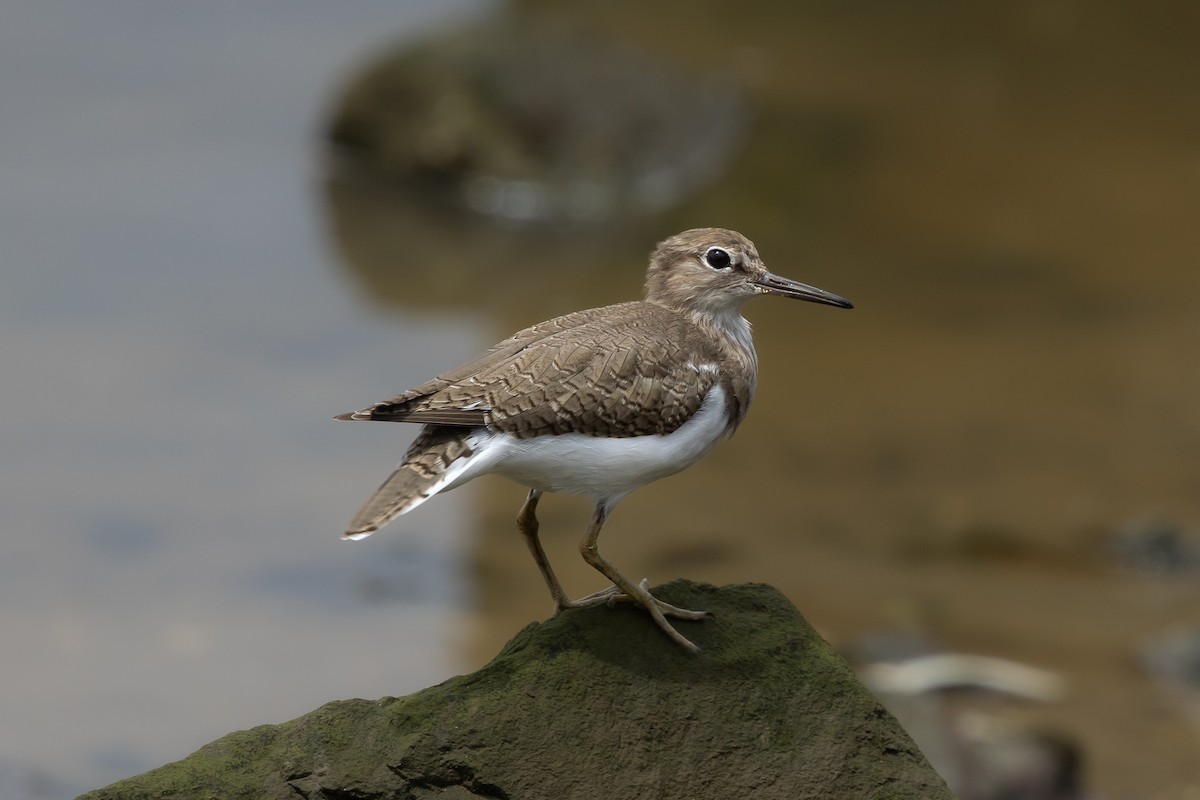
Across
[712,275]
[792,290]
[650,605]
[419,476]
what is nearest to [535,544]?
[650,605]

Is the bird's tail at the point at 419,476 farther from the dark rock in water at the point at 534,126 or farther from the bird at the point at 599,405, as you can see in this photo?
the dark rock in water at the point at 534,126

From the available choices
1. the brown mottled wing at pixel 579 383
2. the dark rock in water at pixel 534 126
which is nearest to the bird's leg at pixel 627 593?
the brown mottled wing at pixel 579 383

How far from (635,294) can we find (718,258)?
37.1ft

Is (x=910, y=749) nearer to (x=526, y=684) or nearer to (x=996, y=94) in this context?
(x=526, y=684)

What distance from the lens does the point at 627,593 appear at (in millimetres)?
7660

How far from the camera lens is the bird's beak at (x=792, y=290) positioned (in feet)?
27.1

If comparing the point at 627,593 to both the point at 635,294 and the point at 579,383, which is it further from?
the point at 635,294

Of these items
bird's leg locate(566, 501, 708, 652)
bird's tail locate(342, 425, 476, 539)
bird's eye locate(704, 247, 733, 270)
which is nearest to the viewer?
bird's tail locate(342, 425, 476, 539)

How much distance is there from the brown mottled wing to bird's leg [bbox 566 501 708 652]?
1.62 ft

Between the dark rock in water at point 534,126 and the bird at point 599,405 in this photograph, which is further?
the dark rock in water at point 534,126

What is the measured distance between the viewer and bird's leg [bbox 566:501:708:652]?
7535 mm

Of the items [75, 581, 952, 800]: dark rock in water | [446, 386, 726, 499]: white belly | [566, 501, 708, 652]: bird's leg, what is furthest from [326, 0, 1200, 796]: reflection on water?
[446, 386, 726, 499]: white belly

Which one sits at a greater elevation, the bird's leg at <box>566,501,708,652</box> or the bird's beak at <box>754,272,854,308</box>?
the bird's beak at <box>754,272,854,308</box>

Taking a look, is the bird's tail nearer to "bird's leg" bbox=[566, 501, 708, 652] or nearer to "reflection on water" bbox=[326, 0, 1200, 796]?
"bird's leg" bbox=[566, 501, 708, 652]
